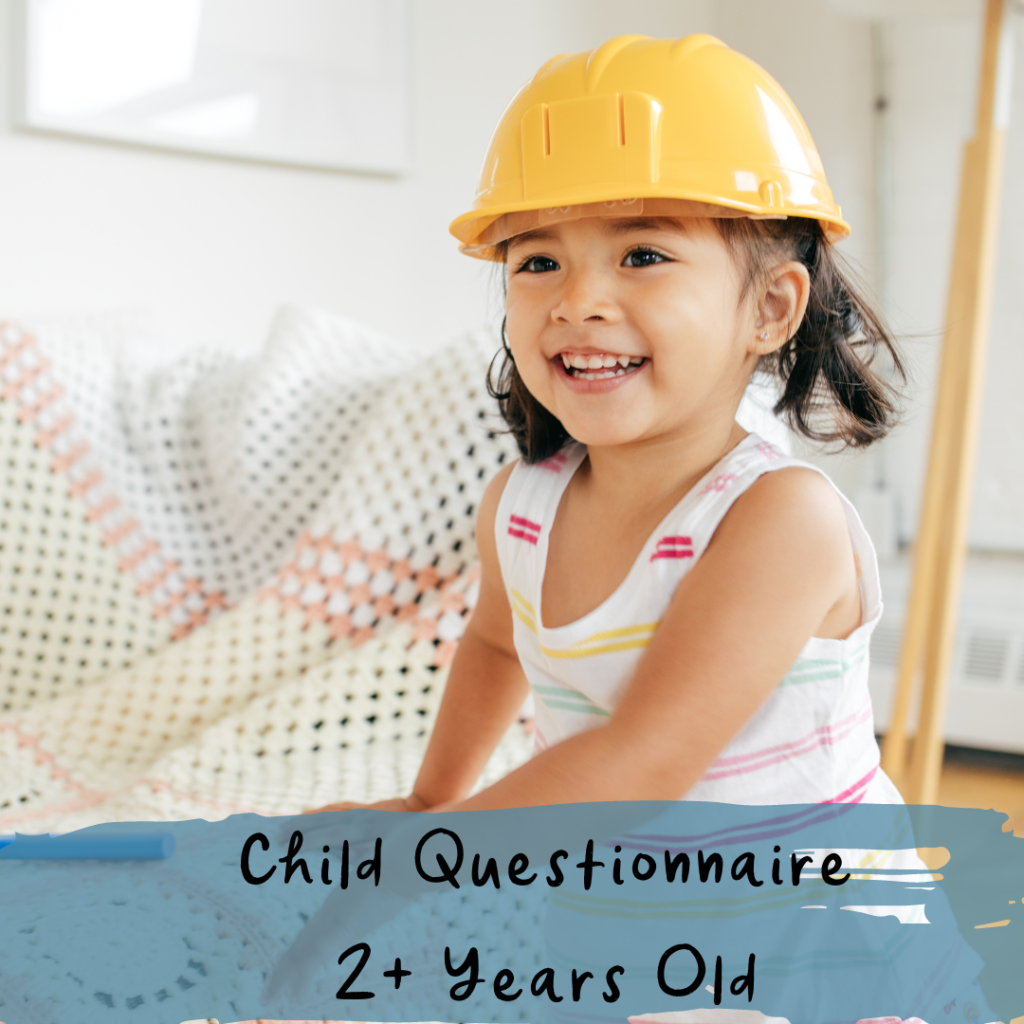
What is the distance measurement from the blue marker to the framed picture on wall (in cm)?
104

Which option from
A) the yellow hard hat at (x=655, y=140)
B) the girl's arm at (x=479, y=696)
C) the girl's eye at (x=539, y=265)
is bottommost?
the girl's arm at (x=479, y=696)

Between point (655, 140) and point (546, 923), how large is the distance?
0.46m

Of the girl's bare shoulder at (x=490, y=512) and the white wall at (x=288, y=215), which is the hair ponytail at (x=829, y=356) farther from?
the white wall at (x=288, y=215)

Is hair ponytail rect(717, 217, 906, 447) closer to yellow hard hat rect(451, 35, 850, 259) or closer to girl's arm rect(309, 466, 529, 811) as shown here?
yellow hard hat rect(451, 35, 850, 259)

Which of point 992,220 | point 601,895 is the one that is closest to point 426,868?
point 601,895

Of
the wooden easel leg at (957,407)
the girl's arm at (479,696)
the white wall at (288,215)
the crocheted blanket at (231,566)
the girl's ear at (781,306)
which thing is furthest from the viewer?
the white wall at (288,215)

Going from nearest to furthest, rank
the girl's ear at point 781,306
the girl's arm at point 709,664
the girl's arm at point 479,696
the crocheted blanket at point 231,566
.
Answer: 1. the girl's arm at point 709,664
2. the girl's ear at point 781,306
3. the girl's arm at point 479,696
4. the crocheted blanket at point 231,566

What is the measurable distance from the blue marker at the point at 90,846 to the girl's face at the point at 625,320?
38 centimetres

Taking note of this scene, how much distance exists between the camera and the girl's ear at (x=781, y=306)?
56cm

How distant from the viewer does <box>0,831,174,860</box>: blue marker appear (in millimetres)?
610

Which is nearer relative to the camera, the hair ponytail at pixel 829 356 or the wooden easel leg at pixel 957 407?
the hair ponytail at pixel 829 356

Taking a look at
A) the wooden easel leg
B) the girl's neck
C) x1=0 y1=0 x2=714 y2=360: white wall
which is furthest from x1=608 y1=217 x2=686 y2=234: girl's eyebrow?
x1=0 y1=0 x2=714 y2=360: white wall

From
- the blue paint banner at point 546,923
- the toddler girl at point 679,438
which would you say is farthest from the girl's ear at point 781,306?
the blue paint banner at point 546,923

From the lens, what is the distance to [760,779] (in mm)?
538
